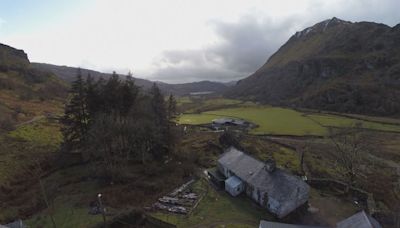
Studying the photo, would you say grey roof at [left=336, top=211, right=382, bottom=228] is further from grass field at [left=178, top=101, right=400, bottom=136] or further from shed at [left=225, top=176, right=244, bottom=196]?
grass field at [left=178, top=101, right=400, bottom=136]

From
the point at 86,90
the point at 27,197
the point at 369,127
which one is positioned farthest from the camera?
the point at 369,127

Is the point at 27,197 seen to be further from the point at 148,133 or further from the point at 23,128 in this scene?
the point at 23,128

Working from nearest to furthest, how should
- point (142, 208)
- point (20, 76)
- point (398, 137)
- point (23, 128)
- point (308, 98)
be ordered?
1. point (142, 208)
2. point (23, 128)
3. point (398, 137)
4. point (20, 76)
5. point (308, 98)

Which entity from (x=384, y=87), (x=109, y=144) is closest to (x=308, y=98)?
(x=384, y=87)

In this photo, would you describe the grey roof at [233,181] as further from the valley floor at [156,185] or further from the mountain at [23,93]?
the mountain at [23,93]

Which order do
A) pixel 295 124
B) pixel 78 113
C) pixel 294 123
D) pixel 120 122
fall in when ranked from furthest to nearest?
pixel 294 123 < pixel 295 124 < pixel 78 113 < pixel 120 122

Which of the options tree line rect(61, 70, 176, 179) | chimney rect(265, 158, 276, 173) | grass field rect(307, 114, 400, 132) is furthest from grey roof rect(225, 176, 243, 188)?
grass field rect(307, 114, 400, 132)

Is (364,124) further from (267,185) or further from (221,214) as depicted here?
(221,214)

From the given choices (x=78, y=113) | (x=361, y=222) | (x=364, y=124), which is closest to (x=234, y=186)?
(x=361, y=222)
